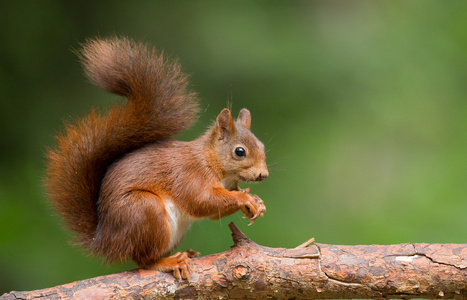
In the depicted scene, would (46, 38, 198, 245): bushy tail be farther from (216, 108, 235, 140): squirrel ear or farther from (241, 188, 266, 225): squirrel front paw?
(241, 188, 266, 225): squirrel front paw

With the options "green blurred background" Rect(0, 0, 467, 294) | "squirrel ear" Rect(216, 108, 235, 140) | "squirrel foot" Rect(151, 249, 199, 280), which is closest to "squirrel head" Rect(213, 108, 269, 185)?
"squirrel ear" Rect(216, 108, 235, 140)

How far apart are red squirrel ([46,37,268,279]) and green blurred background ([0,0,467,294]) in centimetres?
78

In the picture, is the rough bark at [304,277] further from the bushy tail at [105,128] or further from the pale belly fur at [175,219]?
the bushy tail at [105,128]

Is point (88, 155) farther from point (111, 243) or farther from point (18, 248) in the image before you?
point (18, 248)

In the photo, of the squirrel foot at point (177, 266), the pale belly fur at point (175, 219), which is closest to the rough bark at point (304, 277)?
the squirrel foot at point (177, 266)

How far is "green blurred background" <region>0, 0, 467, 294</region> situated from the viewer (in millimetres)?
2863

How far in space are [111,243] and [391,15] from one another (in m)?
2.31

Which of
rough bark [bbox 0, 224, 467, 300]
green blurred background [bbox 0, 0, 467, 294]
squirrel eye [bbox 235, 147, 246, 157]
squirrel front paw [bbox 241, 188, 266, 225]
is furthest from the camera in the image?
green blurred background [bbox 0, 0, 467, 294]

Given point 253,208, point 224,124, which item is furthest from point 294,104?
point 253,208

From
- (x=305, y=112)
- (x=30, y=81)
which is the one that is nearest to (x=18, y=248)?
(x=30, y=81)

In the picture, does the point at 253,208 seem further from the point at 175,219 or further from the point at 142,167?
the point at 142,167

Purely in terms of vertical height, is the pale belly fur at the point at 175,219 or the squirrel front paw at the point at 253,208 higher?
the squirrel front paw at the point at 253,208

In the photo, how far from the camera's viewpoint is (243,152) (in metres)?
2.05

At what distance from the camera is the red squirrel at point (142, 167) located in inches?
76.5
